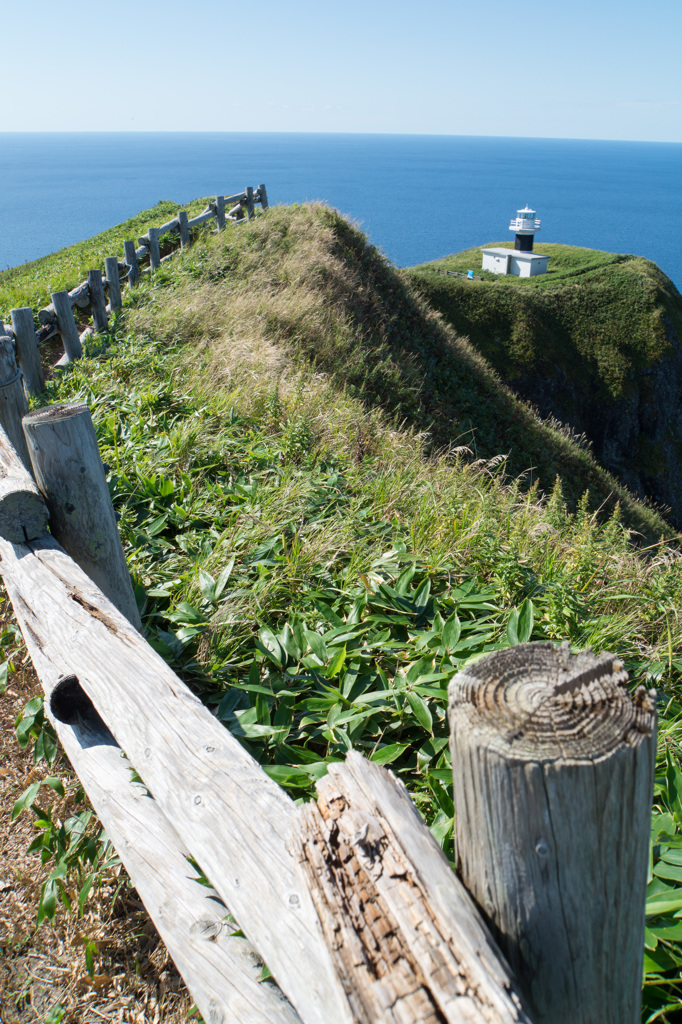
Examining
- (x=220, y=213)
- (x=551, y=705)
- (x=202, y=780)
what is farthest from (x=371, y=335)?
(x=551, y=705)

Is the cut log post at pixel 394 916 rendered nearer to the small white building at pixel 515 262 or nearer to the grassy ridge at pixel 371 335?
the grassy ridge at pixel 371 335

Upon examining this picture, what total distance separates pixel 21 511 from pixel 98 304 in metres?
6.22

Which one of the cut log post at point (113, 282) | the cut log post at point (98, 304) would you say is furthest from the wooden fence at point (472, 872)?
the cut log post at point (113, 282)

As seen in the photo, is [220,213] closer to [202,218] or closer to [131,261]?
[202,218]

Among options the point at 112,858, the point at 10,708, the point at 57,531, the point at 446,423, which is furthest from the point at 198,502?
the point at 446,423

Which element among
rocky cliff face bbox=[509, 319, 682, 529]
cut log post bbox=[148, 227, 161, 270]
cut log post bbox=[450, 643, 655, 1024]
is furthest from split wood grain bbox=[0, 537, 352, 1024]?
rocky cliff face bbox=[509, 319, 682, 529]

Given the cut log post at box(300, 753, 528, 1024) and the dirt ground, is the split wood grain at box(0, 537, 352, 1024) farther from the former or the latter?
the dirt ground

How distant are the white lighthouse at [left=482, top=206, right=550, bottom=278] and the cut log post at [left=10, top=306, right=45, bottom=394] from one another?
165ft

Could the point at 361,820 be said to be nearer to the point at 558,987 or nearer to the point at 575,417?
the point at 558,987

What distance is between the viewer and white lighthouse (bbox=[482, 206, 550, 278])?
50.7 m

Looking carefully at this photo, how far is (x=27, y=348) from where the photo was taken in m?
5.98

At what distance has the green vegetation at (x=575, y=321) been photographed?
3125 cm

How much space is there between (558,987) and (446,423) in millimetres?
10270

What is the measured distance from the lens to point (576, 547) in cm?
364
